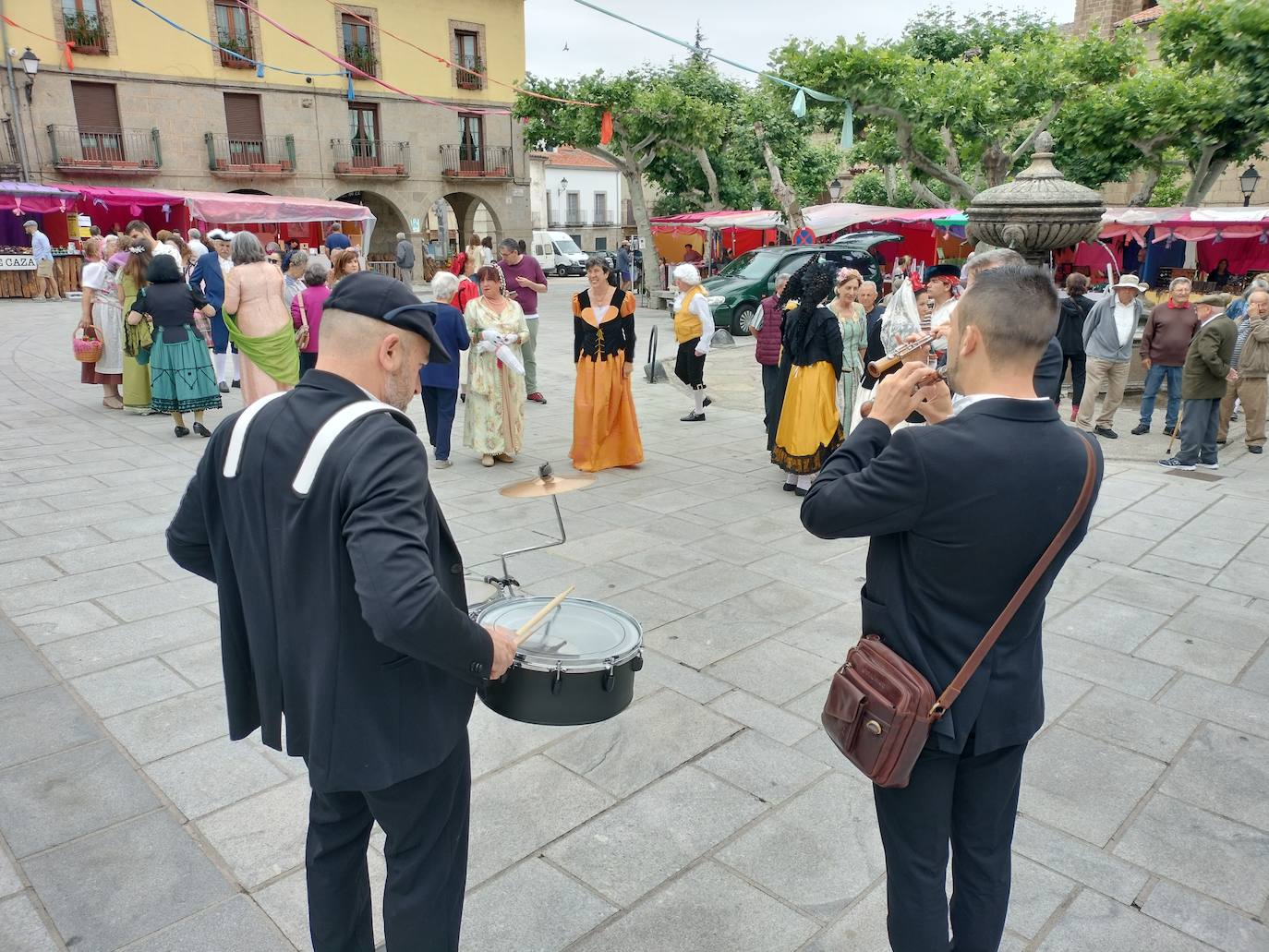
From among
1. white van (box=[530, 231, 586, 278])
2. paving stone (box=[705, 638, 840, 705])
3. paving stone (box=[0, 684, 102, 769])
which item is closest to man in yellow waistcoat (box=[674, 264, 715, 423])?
paving stone (box=[705, 638, 840, 705])

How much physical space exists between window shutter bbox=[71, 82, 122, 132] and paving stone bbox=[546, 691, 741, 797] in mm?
28228

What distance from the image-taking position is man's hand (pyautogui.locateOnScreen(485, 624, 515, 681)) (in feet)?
6.02

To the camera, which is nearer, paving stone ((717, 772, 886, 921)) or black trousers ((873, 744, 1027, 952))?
black trousers ((873, 744, 1027, 952))

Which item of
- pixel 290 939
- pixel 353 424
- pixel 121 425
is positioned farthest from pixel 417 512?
pixel 121 425

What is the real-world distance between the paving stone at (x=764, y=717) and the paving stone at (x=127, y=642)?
2.50m

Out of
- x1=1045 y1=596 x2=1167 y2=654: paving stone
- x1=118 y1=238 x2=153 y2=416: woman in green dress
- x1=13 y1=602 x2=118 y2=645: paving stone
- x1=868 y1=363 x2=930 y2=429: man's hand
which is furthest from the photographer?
x1=118 y1=238 x2=153 y2=416: woman in green dress

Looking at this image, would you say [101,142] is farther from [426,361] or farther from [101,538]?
[426,361]

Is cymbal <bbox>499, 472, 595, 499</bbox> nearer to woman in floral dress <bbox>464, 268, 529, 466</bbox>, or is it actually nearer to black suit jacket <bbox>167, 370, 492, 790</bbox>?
black suit jacket <bbox>167, 370, 492, 790</bbox>

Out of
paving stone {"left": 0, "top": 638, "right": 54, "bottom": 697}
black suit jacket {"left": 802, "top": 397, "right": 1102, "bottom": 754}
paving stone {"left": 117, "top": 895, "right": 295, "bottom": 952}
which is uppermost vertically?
black suit jacket {"left": 802, "top": 397, "right": 1102, "bottom": 754}

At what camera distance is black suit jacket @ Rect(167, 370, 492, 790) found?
5.44 feet

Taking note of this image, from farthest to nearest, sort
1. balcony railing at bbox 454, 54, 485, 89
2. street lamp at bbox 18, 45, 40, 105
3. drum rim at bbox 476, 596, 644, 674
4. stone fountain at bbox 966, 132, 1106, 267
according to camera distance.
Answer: balcony railing at bbox 454, 54, 485, 89
street lamp at bbox 18, 45, 40, 105
stone fountain at bbox 966, 132, 1106, 267
drum rim at bbox 476, 596, 644, 674

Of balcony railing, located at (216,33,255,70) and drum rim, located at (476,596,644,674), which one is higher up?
balcony railing, located at (216,33,255,70)

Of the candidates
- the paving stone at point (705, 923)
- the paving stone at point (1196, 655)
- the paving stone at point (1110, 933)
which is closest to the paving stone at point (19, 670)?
the paving stone at point (705, 923)

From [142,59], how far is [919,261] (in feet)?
76.4
